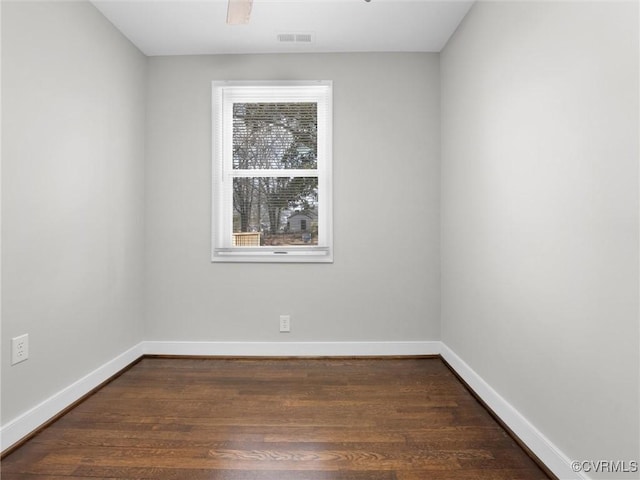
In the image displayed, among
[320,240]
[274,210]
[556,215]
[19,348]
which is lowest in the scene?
[19,348]

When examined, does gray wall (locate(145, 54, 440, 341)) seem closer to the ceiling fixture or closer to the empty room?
the empty room

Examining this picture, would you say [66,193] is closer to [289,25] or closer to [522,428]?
[289,25]

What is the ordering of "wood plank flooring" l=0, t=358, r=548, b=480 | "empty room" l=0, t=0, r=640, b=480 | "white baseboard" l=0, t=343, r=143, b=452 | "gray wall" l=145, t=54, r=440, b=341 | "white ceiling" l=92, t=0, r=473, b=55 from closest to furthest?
"empty room" l=0, t=0, r=640, b=480 < "wood plank flooring" l=0, t=358, r=548, b=480 < "white baseboard" l=0, t=343, r=143, b=452 < "white ceiling" l=92, t=0, r=473, b=55 < "gray wall" l=145, t=54, r=440, b=341

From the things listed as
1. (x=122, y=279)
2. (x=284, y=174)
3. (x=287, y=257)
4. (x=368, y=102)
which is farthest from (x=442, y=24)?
(x=122, y=279)

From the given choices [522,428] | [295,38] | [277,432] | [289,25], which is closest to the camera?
[522,428]

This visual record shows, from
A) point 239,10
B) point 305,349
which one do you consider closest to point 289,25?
point 239,10

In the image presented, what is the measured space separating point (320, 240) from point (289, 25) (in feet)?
5.38

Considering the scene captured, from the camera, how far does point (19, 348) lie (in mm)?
1873

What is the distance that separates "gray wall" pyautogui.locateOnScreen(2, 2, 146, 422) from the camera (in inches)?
72.5

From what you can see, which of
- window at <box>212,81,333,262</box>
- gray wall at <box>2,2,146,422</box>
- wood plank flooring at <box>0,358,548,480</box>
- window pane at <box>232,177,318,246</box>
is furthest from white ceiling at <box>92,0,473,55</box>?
wood plank flooring at <box>0,358,548,480</box>

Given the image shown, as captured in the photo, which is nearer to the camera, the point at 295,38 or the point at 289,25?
the point at 289,25

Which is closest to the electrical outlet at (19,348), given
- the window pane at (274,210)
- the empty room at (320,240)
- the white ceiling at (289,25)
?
the empty room at (320,240)

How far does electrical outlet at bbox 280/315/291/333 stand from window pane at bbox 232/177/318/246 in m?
0.61

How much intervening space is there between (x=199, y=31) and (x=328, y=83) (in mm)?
1049
